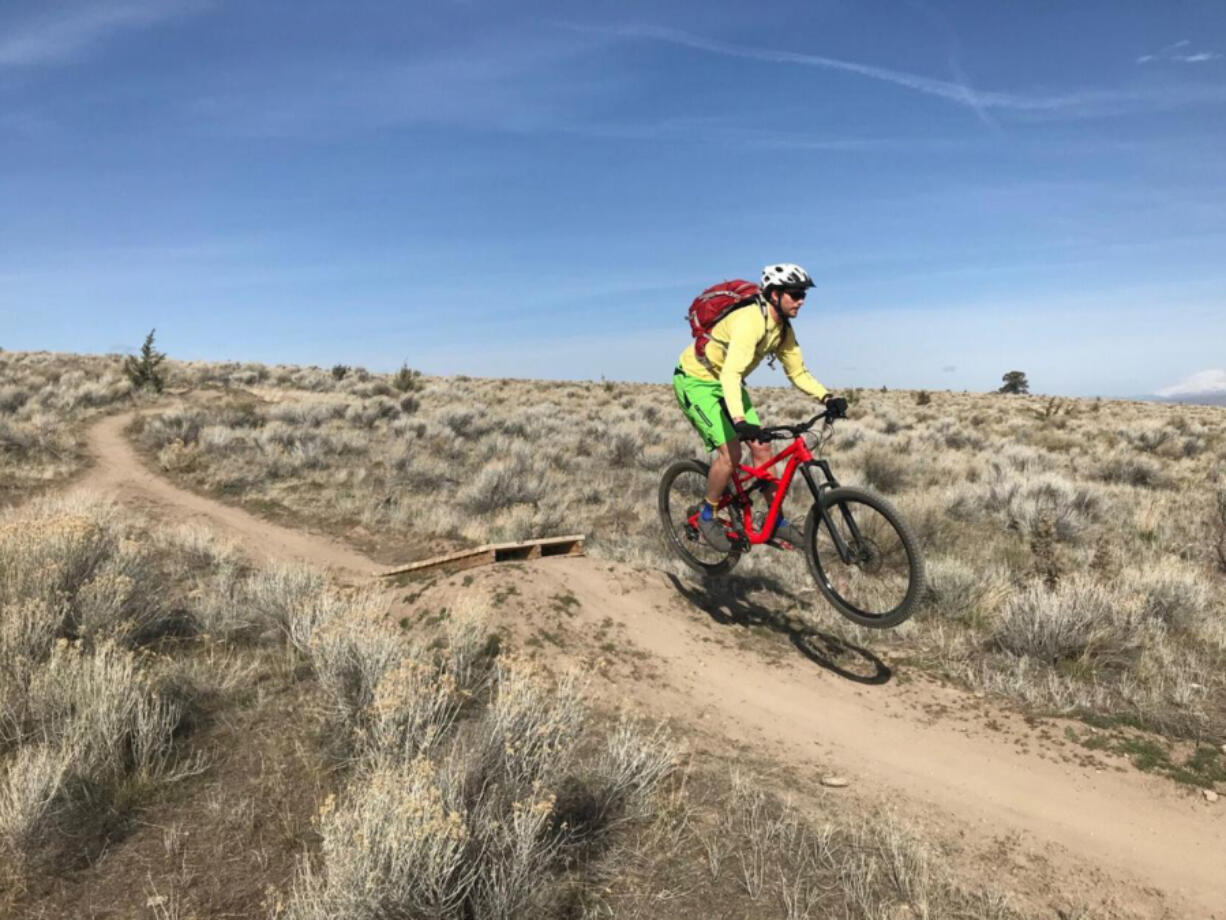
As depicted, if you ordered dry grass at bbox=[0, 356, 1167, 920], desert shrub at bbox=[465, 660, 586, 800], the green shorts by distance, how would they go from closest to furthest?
dry grass at bbox=[0, 356, 1167, 920]
desert shrub at bbox=[465, 660, 586, 800]
the green shorts

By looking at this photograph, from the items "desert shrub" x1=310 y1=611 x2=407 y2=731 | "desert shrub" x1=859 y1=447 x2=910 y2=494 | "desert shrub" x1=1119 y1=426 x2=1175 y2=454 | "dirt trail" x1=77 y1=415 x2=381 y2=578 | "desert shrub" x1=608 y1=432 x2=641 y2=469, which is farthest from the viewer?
"desert shrub" x1=1119 y1=426 x2=1175 y2=454

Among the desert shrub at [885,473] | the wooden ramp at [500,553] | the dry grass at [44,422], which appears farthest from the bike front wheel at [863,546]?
the dry grass at [44,422]

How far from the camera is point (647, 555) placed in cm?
949

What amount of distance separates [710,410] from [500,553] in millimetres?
2995

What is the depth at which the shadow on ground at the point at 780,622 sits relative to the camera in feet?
20.2

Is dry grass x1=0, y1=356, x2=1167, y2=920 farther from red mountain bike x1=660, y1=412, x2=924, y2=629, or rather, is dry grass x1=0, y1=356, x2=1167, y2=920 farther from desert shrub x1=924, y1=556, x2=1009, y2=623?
red mountain bike x1=660, y1=412, x2=924, y2=629

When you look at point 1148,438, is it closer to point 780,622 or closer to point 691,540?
point 780,622

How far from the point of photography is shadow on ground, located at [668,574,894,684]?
6.17 metres

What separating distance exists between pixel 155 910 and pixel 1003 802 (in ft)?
14.7

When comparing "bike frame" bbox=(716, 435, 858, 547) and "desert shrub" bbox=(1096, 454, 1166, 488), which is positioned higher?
"bike frame" bbox=(716, 435, 858, 547)

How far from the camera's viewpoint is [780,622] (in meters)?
7.16

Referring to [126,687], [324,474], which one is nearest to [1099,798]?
[126,687]

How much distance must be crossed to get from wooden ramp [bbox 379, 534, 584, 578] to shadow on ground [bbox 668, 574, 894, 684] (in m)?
1.32

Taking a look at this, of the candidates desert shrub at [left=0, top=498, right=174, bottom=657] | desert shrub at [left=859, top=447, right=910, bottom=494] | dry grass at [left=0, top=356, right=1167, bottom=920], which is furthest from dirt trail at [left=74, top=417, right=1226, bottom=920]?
desert shrub at [left=859, top=447, right=910, bottom=494]
